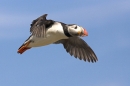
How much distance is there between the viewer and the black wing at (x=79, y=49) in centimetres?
1395

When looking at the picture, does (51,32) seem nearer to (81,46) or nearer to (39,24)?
(39,24)

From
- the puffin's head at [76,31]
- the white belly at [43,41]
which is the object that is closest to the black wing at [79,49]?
the puffin's head at [76,31]

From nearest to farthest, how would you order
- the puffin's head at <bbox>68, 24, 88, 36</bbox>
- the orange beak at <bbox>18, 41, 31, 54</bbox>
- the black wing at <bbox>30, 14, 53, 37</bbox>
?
the black wing at <bbox>30, 14, 53, 37</bbox> → the puffin's head at <bbox>68, 24, 88, 36</bbox> → the orange beak at <bbox>18, 41, 31, 54</bbox>

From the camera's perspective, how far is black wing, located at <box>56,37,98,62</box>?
13953 mm

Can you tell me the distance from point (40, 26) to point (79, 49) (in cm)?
250

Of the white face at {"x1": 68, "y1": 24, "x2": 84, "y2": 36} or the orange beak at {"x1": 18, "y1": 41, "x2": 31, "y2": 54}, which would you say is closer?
the white face at {"x1": 68, "y1": 24, "x2": 84, "y2": 36}

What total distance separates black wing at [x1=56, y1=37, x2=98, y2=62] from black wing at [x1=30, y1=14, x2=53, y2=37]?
1.72 m

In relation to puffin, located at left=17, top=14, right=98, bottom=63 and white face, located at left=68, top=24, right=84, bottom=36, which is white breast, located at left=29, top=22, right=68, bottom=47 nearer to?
puffin, located at left=17, top=14, right=98, bottom=63

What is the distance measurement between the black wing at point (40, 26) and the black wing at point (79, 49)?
5.65ft

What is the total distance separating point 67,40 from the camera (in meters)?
14.2

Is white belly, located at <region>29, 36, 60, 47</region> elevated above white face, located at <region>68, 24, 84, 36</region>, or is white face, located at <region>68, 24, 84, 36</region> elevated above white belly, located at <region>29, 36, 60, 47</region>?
white face, located at <region>68, 24, 84, 36</region>

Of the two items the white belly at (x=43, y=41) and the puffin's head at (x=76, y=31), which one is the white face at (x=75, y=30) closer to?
the puffin's head at (x=76, y=31)

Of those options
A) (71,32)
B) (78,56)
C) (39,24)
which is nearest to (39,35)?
(39,24)

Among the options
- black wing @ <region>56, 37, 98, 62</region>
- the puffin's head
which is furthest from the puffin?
black wing @ <region>56, 37, 98, 62</region>
